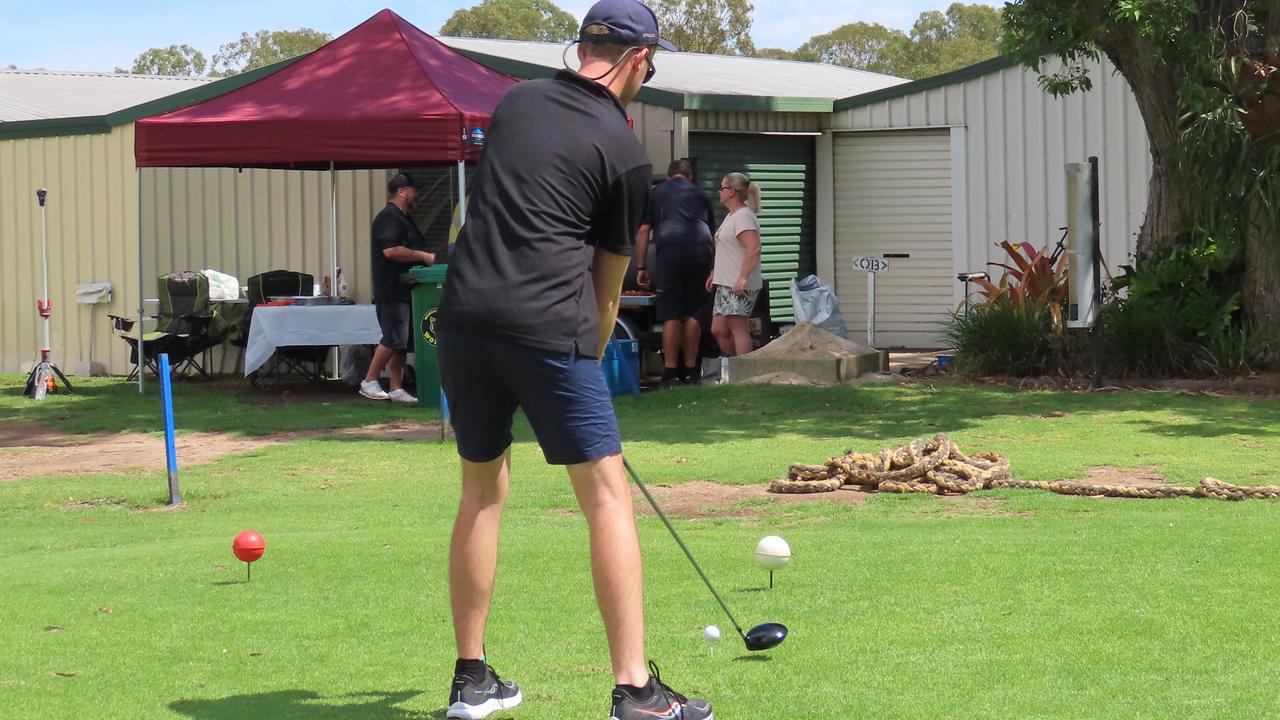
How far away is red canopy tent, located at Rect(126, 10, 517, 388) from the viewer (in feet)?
45.8

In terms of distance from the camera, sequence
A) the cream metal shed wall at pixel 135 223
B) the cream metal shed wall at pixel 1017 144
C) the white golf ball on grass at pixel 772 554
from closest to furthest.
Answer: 1. the white golf ball on grass at pixel 772 554
2. the cream metal shed wall at pixel 1017 144
3. the cream metal shed wall at pixel 135 223

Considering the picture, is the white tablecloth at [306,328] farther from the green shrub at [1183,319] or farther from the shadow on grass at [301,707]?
the shadow on grass at [301,707]

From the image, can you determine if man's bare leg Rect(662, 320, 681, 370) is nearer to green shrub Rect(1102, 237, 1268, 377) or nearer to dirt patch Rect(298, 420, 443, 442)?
dirt patch Rect(298, 420, 443, 442)

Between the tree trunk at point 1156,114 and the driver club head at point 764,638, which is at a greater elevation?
the tree trunk at point 1156,114

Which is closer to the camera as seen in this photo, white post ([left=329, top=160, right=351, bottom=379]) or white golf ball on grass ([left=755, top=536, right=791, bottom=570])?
white golf ball on grass ([left=755, top=536, right=791, bottom=570])

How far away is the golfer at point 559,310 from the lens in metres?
4.11

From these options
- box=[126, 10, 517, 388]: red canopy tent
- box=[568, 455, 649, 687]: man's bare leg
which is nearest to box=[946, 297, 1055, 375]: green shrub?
box=[126, 10, 517, 388]: red canopy tent

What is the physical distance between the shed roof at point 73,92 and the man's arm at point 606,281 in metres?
17.3

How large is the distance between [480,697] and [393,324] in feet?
34.8

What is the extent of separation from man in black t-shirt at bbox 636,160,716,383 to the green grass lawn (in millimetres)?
4176

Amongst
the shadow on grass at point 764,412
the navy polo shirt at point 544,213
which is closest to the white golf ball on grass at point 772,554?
the navy polo shirt at point 544,213

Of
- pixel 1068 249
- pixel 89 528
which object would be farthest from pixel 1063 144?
pixel 89 528

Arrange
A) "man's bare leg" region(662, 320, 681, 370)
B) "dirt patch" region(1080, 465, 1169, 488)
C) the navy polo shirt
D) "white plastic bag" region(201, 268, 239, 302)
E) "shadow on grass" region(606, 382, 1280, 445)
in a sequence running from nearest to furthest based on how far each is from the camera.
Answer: the navy polo shirt < "dirt patch" region(1080, 465, 1169, 488) < "shadow on grass" region(606, 382, 1280, 445) < "man's bare leg" region(662, 320, 681, 370) < "white plastic bag" region(201, 268, 239, 302)

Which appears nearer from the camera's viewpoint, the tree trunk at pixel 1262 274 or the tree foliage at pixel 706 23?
the tree trunk at pixel 1262 274
